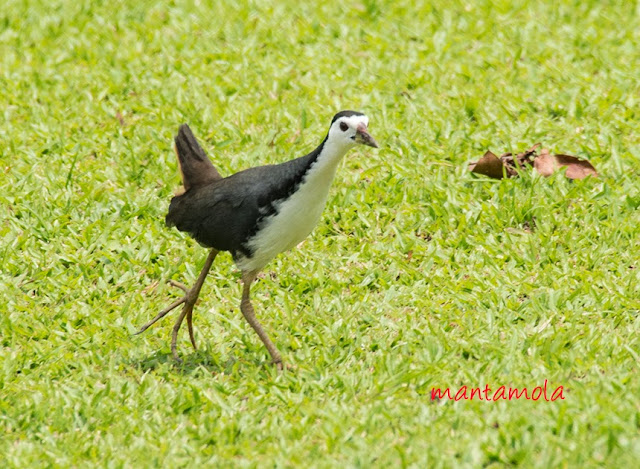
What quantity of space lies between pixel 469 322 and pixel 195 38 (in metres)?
4.58

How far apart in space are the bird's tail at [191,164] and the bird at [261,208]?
2 centimetres

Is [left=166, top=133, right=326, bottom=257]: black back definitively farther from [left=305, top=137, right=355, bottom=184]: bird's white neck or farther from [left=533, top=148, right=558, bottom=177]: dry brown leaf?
[left=533, top=148, right=558, bottom=177]: dry brown leaf

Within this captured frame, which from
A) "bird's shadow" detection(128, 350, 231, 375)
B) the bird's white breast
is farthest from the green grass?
the bird's white breast

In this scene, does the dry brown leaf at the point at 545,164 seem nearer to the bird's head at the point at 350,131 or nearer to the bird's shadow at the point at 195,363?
the bird's head at the point at 350,131

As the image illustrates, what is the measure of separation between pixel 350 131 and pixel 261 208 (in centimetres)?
68

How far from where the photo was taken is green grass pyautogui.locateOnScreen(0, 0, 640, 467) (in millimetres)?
4965

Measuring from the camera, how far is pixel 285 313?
6.21m

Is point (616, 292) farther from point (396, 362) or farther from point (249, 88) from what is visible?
point (249, 88)

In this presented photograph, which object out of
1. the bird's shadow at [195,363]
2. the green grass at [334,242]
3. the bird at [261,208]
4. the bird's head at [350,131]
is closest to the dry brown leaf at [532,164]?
the green grass at [334,242]

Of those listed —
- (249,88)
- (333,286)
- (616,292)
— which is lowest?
(616,292)

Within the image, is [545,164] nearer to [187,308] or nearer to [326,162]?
[326,162]

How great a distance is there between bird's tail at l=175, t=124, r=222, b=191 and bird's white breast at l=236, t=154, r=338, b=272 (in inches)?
27.6

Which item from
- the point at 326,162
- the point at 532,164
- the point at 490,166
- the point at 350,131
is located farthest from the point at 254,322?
the point at 532,164

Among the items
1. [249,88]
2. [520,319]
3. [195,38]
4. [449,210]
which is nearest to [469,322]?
[520,319]
